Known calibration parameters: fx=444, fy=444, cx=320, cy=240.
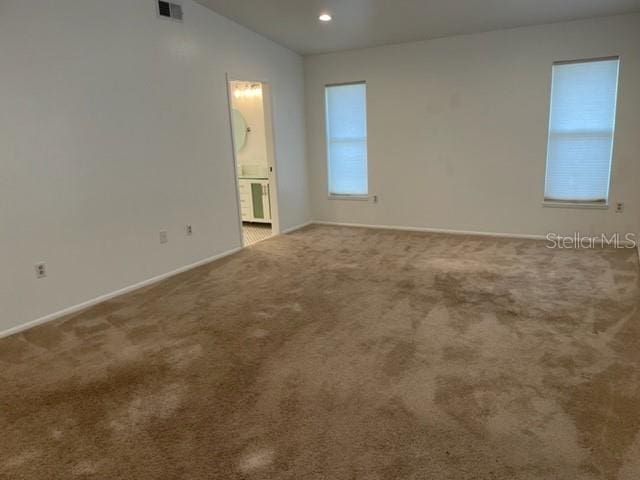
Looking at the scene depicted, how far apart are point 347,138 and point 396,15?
6.70 feet

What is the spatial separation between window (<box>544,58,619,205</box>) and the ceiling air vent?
4.18 m

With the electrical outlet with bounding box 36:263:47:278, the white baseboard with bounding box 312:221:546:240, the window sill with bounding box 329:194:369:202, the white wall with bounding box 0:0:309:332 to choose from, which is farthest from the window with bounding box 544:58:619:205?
the electrical outlet with bounding box 36:263:47:278

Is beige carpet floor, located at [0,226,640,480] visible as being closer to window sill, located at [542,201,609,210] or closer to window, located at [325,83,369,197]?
window sill, located at [542,201,609,210]

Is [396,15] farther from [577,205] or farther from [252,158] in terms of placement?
[252,158]

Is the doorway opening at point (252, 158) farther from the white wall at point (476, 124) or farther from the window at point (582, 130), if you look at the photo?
the window at point (582, 130)

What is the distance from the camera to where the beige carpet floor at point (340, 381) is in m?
1.90

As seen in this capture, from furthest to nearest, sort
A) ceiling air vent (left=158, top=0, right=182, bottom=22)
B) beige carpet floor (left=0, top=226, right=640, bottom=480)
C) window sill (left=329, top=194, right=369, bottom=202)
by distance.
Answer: window sill (left=329, top=194, right=369, bottom=202)
ceiling air vent (left=158, top=0, right=182, bottom=22)
beige carpet floor (left=0, top=226, right=640, bottom=480)

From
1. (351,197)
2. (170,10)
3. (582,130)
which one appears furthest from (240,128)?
(582,130)

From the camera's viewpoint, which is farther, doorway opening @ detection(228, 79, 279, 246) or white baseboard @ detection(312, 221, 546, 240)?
doorway opening @ detection(228, 79, 279, 246)

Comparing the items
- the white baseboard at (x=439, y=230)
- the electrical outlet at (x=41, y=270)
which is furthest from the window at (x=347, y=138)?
the electrical outlet at (x=41, y=270)

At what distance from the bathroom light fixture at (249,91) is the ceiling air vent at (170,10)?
84.3 inches

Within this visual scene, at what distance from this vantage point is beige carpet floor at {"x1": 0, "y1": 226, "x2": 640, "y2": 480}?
190 centimetres

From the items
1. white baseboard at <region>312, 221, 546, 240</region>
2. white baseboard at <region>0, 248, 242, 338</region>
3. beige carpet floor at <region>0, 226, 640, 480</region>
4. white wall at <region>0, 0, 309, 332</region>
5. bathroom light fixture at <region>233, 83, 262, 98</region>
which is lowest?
beige carpet floor at <region>0, 226, 640, 480</region>

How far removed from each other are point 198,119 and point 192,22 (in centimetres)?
98
